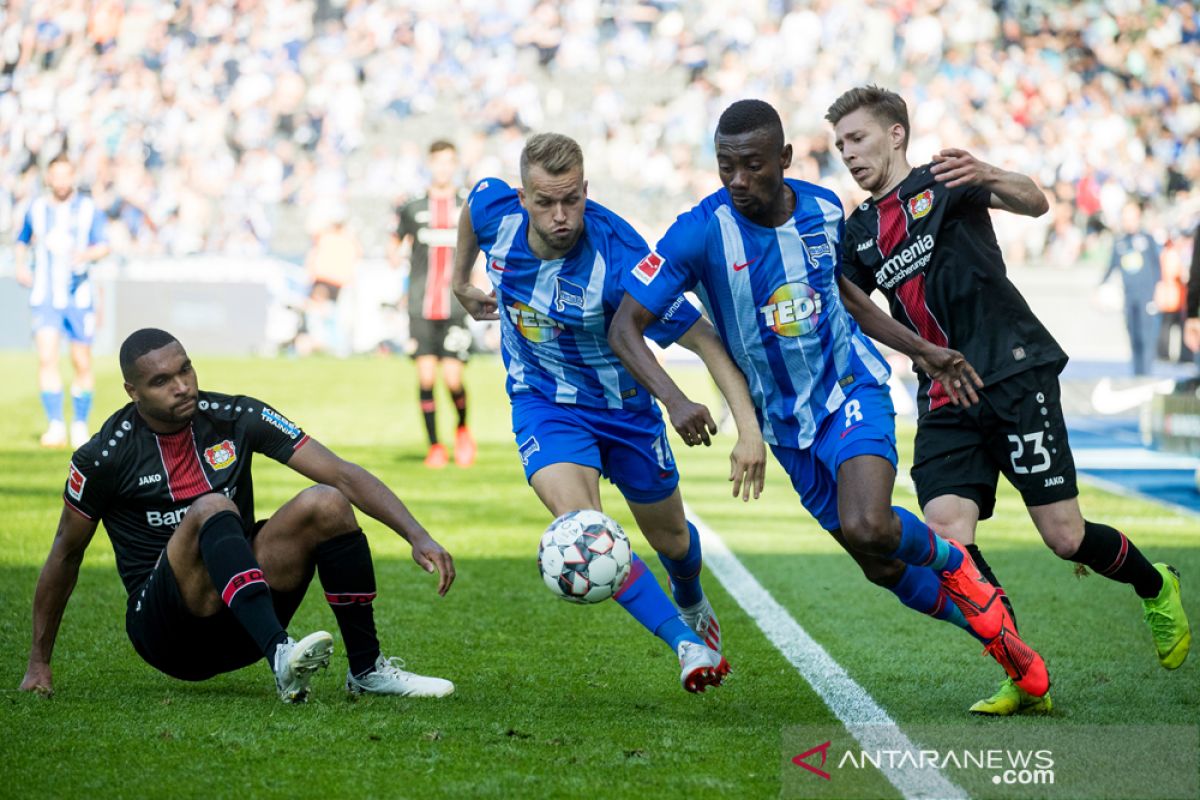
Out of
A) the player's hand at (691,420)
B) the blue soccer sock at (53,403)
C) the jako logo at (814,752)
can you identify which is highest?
the player's hand at (691,420)

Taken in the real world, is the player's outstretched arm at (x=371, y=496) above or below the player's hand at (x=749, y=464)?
below

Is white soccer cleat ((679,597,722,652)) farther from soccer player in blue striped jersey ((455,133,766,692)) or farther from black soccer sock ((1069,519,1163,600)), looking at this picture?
black soccer sock ((1069,519,1163,600))

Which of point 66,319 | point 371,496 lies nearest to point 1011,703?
point 371,496

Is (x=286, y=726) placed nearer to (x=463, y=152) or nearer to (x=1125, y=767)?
(x=1125, y=767)

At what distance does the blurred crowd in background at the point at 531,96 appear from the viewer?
28125mm

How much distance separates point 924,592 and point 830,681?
2.07ft

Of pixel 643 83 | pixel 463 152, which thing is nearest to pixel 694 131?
pixel 643 83

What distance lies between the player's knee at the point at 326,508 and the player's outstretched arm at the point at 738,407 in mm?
1316

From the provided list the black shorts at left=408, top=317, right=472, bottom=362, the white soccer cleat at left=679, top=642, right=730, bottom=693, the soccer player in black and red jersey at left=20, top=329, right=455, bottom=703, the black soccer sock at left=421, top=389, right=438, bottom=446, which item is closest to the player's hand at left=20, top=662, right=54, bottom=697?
the soccer player in black and red jersey at left=20, top=329, right=455, bottom=703

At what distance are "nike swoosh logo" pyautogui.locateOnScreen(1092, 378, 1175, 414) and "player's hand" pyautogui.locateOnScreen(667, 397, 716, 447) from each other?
14325 mm

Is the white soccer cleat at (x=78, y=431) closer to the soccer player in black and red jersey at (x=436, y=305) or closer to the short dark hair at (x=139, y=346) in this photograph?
the soccer player in black and red jersey at (x=436, y=305)

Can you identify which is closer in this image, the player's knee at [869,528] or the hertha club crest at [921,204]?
the player's knee at [869,528]

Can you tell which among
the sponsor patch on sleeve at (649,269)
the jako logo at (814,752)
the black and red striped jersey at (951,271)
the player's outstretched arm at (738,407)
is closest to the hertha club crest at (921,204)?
the black and red striped jersey at (951,271)

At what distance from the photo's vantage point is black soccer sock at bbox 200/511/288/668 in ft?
16.3
